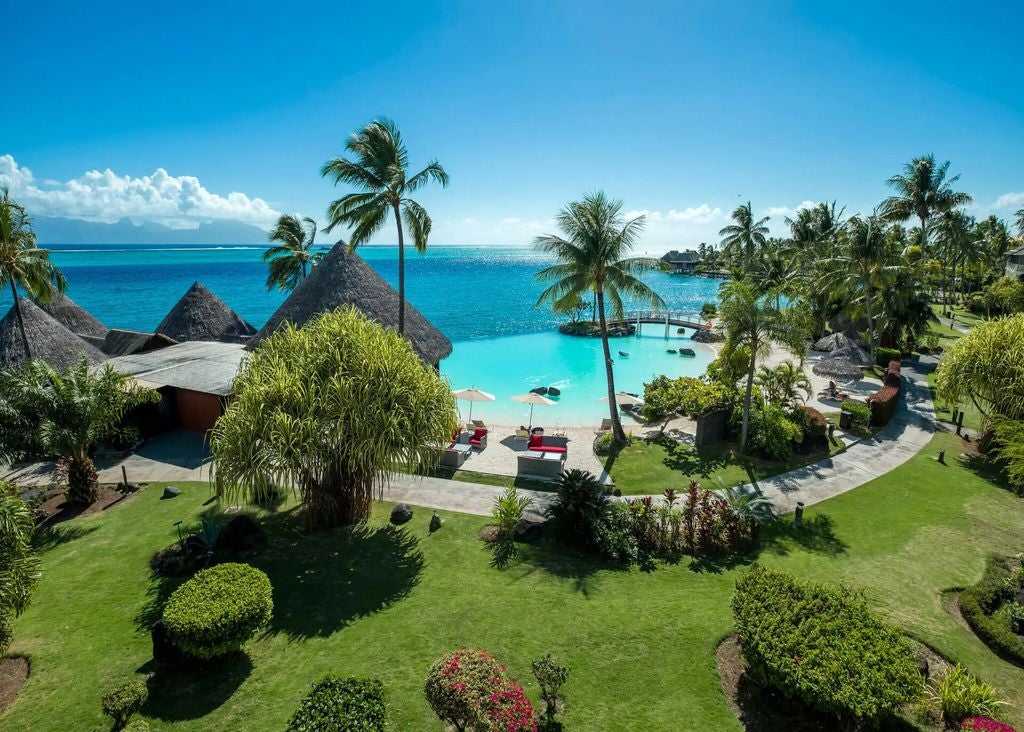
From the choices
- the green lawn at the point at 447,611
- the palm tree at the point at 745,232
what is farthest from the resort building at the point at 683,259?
the green lawn at the point at 447,611

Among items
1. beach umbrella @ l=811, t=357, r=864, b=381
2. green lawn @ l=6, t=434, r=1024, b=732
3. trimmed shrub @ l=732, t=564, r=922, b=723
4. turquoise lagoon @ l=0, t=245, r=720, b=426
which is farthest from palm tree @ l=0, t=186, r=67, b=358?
beach umbrella @ l=811, t=357, r=864, b=381

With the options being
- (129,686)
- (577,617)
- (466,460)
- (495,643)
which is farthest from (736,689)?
(466,460)

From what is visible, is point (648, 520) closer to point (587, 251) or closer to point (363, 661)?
point (363, 661)

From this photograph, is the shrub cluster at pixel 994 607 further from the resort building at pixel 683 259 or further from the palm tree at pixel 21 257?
the resort building at pixel 683 259

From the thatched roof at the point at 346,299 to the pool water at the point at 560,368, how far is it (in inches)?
128

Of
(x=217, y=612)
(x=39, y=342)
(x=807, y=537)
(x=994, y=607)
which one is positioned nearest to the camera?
(x=217, y=612)

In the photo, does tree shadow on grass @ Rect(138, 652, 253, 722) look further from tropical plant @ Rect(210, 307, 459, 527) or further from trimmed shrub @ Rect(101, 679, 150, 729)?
tropical plant @ Rect(210, 307, 459, 527)

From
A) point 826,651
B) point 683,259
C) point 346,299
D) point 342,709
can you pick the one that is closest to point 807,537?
point 826,651

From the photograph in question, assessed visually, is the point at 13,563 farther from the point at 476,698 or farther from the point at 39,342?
the point at 39,342

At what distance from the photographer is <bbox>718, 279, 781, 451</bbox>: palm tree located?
18303 mm

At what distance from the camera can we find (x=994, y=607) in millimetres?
10570

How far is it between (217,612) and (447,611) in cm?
424

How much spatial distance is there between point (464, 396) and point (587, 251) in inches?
340

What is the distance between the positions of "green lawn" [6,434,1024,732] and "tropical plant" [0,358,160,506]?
171cm
